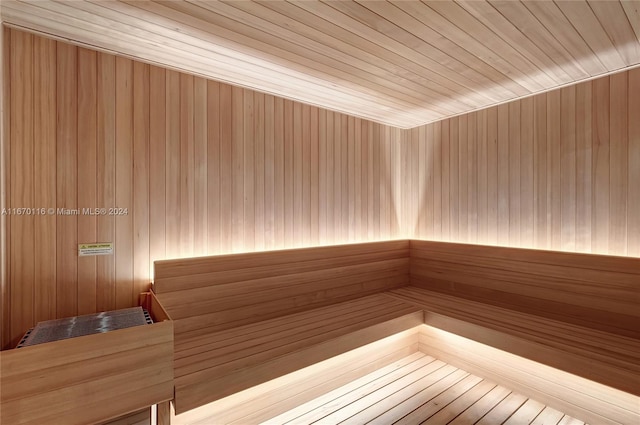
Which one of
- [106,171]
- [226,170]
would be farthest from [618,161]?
[106,171]

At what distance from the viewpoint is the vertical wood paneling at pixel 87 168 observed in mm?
1706

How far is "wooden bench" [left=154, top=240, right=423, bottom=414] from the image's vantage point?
5.03 feet

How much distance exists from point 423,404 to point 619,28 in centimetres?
244

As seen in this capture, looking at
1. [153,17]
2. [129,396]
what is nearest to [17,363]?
[129,396]

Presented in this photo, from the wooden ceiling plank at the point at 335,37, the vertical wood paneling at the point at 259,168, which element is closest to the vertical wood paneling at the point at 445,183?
the wooden ceiling plank at the point at 335,37

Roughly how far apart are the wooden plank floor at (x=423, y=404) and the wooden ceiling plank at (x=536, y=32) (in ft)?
7.37

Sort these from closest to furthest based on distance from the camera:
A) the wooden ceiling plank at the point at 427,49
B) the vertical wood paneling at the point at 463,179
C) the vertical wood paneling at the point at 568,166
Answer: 1. the wooden ceiling plank at the point at 427,49
2. the vertical wood paneling at the point at 568,166
3. the vertical wood paneling at the point at 463,179

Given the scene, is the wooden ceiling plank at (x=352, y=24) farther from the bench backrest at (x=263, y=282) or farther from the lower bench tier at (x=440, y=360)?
the lower bench tier at (x=440, y=360)

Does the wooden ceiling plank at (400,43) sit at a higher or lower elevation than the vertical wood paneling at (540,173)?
higher

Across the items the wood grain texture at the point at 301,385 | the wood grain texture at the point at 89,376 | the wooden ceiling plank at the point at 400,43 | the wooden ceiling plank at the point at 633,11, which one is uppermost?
the wooden ceiling plank at the point at 400,43

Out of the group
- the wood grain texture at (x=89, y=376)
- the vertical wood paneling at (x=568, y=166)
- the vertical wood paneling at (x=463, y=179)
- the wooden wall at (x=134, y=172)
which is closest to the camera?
the wood grain texture at (x=89, y=376)

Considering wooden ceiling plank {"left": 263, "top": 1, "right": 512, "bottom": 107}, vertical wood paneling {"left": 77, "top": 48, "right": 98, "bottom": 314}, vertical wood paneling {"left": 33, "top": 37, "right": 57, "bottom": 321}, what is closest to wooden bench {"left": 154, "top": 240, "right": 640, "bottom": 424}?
vertical wood paneling {"left": 77, "top": 48, "right": 98, "bottom": 314}

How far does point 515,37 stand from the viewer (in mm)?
1651

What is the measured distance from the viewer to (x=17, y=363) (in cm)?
105
